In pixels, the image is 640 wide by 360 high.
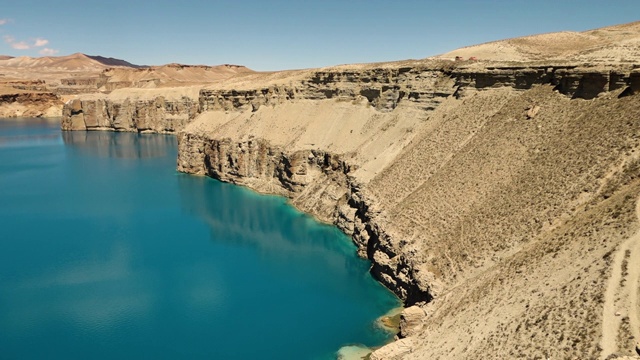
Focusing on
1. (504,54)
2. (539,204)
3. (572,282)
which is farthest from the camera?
(504,54)

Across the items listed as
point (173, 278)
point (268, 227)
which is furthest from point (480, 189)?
point (268, 227)

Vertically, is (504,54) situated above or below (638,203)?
above

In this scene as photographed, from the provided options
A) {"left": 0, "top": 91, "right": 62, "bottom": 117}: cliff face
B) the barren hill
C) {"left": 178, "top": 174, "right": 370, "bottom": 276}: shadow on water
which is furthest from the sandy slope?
{"left": 0, "top": 91, "right": 62, "bottom": 117}: cliff face

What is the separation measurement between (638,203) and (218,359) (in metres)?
22.8

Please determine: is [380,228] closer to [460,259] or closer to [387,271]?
[387,271]

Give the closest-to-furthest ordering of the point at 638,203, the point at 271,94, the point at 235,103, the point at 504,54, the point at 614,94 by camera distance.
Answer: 1. the point at 638,203
2. the point at 614,94
3. the point at 504,54
4. the point at 271,94
5. the point at 235,103

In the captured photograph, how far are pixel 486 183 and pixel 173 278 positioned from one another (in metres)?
24.7

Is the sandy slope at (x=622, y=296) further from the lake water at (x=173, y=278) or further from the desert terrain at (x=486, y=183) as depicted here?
the lake water at (x=173, y=278)

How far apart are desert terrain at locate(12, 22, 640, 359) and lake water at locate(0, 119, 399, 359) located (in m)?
3.90

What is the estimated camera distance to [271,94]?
73.0 metres

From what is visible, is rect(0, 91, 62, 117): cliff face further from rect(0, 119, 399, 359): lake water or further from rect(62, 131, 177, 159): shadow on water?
rect(0, 119, 399, 359): lake water

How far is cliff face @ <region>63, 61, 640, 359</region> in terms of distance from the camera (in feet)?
64.8

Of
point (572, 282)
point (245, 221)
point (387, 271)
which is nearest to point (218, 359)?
point (387, 271)

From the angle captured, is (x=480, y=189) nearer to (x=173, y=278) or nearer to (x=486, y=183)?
(x=486, y=183)
